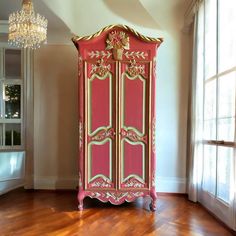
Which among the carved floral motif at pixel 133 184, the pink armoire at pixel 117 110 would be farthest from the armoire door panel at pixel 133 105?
the carved floral motif at pixel 133 184

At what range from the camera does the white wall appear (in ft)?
13.5

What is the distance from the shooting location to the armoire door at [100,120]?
10.9ft

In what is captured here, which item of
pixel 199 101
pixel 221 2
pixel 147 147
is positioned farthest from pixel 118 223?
pixel 221 2

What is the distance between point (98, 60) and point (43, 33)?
0.75 m

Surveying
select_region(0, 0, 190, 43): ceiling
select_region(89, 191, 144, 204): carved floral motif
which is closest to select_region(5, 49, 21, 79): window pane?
select_region(0, 0, 190, 43): ceiling

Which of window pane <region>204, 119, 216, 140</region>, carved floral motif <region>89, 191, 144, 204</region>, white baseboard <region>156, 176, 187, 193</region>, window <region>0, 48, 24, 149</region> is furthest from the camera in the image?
window <region>0, 48, 24, 149</region>

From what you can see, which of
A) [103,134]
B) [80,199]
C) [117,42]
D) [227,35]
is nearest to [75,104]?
[103,134]

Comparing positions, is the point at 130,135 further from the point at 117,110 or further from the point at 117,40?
the point at 117,40

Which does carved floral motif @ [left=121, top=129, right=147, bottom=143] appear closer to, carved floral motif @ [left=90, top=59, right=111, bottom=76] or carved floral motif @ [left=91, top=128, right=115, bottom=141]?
carved floral motif @ [left=91, top=128, right=115, bottom=141]

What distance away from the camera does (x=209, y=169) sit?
3270 millimetres

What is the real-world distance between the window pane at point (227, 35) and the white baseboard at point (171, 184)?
191cm

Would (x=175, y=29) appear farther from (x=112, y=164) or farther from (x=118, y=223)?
(x=118, y=223)

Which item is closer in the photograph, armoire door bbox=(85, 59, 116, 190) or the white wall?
armoire door bbox=(85, 59, 116, 190)

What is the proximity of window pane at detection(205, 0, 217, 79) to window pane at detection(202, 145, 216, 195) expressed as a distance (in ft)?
3.11
